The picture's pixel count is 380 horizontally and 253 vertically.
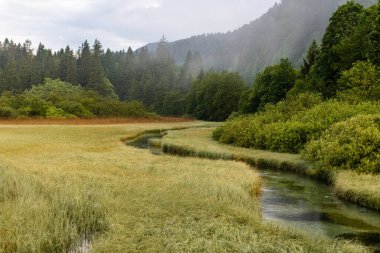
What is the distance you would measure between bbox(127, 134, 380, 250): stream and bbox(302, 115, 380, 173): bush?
209cm

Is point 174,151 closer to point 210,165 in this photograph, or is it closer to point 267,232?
point 210,165

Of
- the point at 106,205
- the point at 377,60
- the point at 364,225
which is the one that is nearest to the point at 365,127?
the point at 364,225

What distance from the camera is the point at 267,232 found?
1251 cm

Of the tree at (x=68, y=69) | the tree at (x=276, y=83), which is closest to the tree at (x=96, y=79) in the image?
the tree at (x=68, y=69)

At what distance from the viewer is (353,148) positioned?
25906mm

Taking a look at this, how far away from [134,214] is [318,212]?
28.7ft

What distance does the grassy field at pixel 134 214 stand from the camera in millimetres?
11258

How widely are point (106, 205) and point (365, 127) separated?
62.8 feet

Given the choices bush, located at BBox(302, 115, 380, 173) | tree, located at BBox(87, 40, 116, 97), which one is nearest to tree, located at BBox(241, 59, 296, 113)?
bush, located at BBox(302, 115, 380, 173)

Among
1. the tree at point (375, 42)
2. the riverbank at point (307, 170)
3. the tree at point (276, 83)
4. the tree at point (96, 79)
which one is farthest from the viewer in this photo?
the tree at point (96, 79)

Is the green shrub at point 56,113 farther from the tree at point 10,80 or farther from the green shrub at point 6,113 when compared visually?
the tree at point 10,80

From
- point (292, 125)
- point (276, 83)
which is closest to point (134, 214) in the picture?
point (292, 125)

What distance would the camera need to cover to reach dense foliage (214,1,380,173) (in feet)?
87.1

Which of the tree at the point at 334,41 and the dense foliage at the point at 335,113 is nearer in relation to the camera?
the dense foliage at the point at 335,113
